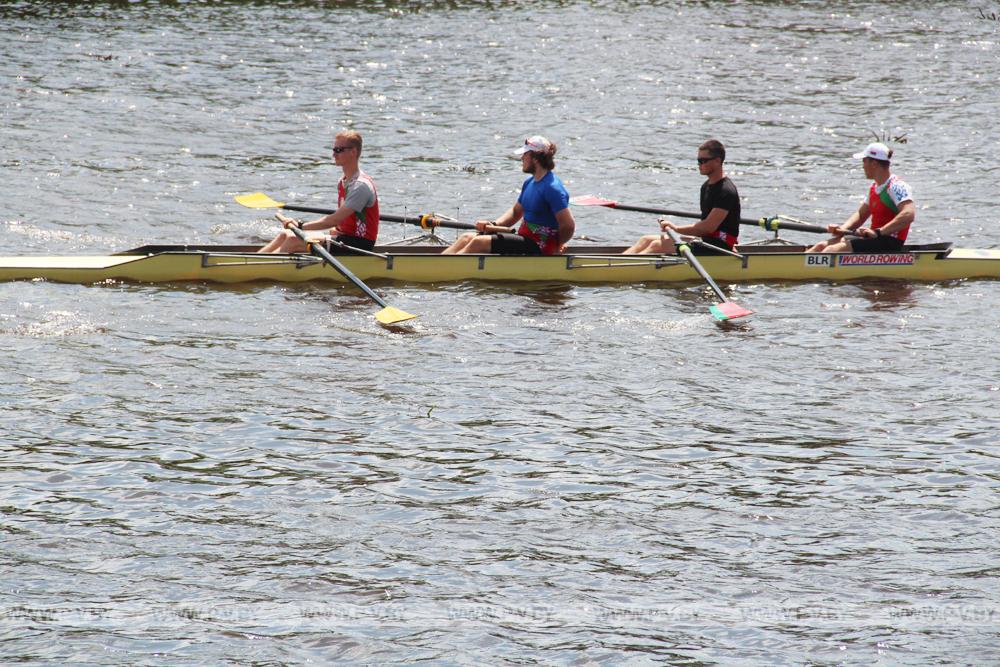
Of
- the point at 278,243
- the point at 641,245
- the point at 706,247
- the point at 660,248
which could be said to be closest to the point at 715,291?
the point at 706,247

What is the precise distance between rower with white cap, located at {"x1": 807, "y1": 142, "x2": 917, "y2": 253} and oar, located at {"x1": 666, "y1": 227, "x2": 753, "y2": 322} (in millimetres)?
1982

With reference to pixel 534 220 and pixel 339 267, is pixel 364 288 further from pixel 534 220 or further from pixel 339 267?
pixel 534 220

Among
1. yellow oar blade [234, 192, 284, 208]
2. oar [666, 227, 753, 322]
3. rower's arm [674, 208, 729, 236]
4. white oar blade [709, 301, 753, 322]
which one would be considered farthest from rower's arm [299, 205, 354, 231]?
white oar blade [709, 301, 753, 322]

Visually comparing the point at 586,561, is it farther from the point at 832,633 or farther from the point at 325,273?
the point at 325,273

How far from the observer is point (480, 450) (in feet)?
38.1

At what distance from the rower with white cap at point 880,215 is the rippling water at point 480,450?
65 centimetres

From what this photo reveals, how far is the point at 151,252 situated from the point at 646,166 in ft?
42.4

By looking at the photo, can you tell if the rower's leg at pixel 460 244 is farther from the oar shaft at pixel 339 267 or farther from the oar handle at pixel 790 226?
the oar handle at pixel 790 226

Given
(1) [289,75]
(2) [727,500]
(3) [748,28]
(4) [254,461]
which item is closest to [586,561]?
(2) [727,500]

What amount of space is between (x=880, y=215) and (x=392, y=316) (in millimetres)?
7370

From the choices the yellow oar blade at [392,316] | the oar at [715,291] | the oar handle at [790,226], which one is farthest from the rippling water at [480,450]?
the oar handle at [790,226]

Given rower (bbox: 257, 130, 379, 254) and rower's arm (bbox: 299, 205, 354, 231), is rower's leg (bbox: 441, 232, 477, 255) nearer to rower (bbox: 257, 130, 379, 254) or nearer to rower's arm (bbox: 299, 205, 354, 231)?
rower (bbox: 257, 130, 379, 254)

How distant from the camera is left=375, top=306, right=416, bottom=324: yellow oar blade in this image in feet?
49.3

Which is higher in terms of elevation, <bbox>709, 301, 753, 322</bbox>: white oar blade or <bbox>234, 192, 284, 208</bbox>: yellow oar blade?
<bbox>234, 192, 284, 208</bbox>: yellow oar blade
